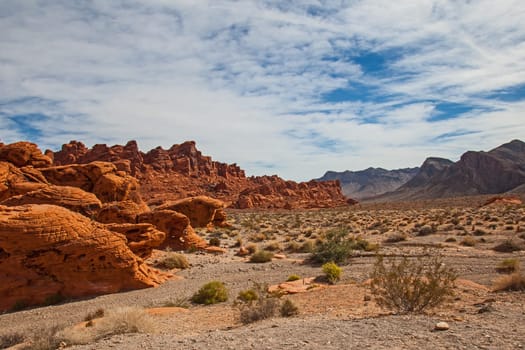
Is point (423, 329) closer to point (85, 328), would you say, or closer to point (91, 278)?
point (85, 328)

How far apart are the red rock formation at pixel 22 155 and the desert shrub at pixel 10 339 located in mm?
20247

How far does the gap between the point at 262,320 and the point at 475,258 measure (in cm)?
1294

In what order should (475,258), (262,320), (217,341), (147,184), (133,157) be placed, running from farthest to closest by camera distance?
(133,157) → (147,184) → (475,258) → (262,320) → (217,341)

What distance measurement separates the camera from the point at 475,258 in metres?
17.6

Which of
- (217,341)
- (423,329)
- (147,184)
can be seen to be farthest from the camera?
(147,184)

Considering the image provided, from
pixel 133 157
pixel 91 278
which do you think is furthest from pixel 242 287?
pixel 133 157

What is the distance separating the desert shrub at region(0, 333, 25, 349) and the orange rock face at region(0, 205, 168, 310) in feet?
12.9

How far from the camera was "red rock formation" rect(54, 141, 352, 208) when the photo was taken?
103688 mm

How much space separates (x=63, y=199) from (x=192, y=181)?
103332 mm

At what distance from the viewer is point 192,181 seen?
122 meters

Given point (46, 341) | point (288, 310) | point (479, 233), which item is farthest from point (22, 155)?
point (479, 233)

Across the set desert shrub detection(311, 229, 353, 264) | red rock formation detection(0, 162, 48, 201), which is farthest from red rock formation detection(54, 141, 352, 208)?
desert shrub detection(311, 229, 353, 264)

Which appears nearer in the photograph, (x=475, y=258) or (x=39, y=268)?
(x=39, y=268)

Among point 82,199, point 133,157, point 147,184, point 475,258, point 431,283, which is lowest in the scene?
point 475,258
